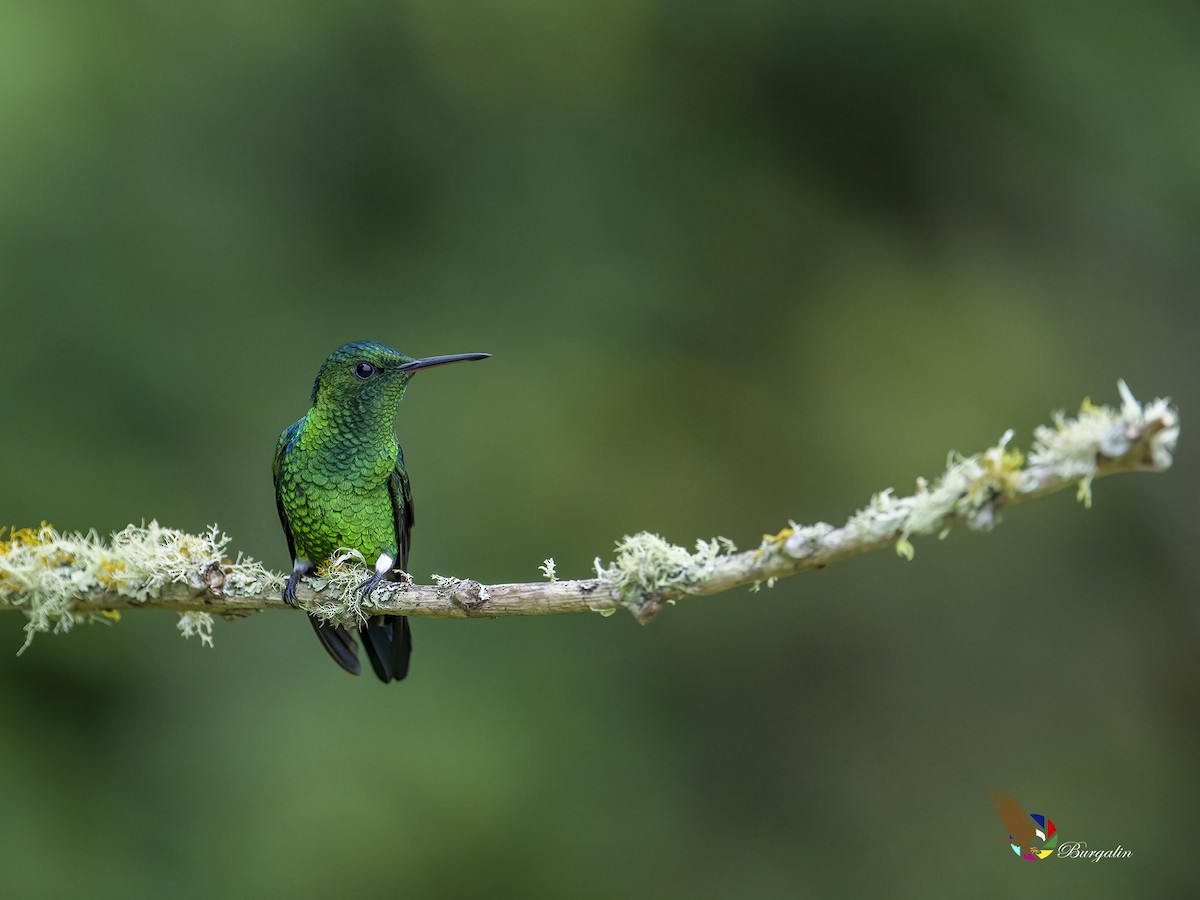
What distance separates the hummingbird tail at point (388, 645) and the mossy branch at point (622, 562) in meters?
0.30

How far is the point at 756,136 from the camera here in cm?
692

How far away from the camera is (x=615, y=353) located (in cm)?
673

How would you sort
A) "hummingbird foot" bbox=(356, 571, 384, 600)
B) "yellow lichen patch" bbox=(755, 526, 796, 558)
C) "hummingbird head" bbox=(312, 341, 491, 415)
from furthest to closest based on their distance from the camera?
"hummingbird head" bbox=(312, 341, 491, 415) → "hummingbird foot" bbox=(356, 571, 384, 600) → "yellow lichen patch" bbox=(755, 526, 796, 558)

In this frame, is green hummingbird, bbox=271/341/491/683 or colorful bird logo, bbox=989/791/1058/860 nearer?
green hummingbird, bbox=271/341/491/683

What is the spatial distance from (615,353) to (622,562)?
4.37 meters

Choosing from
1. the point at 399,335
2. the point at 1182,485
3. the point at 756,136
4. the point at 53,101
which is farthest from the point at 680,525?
the point at 53,101

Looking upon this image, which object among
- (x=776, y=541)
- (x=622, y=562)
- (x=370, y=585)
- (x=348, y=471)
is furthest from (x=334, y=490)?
(x=776, y=541)

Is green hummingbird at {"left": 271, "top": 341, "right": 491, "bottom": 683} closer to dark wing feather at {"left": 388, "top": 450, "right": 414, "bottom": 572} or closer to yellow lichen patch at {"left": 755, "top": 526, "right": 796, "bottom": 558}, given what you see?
dark wing feather at {"left": 388, "top": 450, "right": 414, "bottom": 572}

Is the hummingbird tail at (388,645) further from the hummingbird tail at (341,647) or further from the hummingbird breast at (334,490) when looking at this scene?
the hummingbird breast at (334,490)

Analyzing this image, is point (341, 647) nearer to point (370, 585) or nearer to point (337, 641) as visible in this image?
point (337, 641)

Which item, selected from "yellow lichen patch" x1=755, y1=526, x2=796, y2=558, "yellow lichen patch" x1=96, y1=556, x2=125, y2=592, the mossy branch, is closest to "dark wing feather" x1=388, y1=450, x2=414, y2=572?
the mossy branch

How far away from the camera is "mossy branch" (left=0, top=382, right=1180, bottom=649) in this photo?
6.14ft

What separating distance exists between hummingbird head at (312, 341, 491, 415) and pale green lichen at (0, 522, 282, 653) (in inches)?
24.4

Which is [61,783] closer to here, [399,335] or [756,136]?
[399,335]
